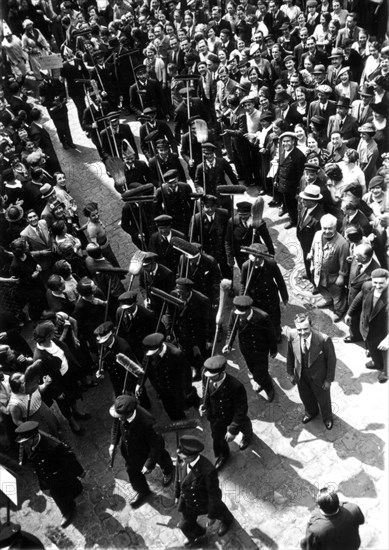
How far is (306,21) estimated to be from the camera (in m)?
14.6

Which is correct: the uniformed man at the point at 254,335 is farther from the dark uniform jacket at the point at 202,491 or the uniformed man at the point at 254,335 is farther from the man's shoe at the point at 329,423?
the dark uniform jacket at the point at 202,491

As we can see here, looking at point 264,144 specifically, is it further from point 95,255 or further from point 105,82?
point 105,82

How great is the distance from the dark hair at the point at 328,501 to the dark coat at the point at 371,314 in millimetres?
2683

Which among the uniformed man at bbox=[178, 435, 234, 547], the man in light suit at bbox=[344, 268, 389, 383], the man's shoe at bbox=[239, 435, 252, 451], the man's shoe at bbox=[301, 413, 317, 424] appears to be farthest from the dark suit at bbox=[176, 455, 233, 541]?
the man in light suit at bbox=[344, 268, 389, 383]

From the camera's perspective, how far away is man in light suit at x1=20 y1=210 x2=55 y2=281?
9280mm

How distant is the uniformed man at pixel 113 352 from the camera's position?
24.1 ft

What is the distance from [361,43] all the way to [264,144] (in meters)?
3.76

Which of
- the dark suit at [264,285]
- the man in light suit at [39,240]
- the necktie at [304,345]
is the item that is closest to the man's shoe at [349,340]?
the dark suit at [264,285]

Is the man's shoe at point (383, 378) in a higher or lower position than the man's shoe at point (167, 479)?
higher

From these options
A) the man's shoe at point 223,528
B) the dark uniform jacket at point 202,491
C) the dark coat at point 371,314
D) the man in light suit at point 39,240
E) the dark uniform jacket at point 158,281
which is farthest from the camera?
the man in light suit at point 39,240

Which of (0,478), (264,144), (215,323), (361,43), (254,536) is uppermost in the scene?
(361,43)

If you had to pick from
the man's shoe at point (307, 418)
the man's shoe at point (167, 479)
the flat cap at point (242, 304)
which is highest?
the flat cap at point (242, 304)

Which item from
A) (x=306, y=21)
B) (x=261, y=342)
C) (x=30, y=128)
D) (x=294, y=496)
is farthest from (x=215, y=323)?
(x=306, y=21)

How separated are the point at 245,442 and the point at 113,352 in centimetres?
195
